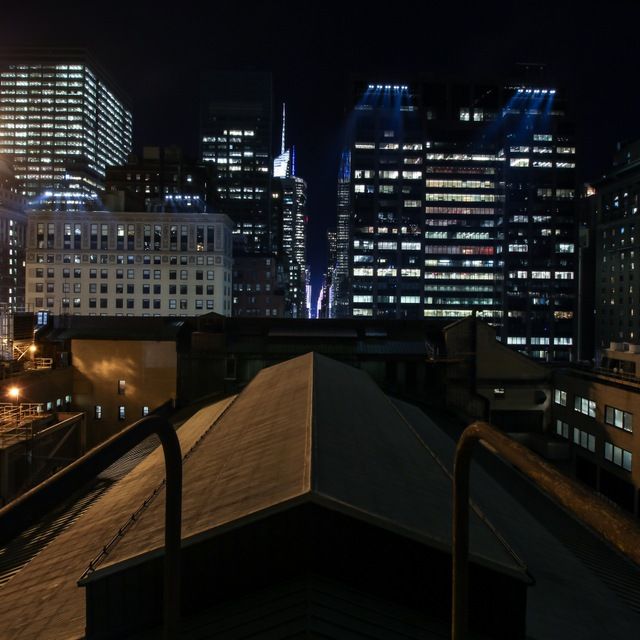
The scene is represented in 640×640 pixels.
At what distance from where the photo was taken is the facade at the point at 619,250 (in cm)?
12700

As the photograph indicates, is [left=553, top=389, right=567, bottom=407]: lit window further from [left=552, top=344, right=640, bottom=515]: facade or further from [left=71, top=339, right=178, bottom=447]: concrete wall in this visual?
[left=71, top=339, right=178, bottom=447]: concrete wall

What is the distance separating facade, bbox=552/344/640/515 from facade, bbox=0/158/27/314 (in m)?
152

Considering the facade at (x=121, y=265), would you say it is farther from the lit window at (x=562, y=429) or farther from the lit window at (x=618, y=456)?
the lit window at (x=618, y=456)

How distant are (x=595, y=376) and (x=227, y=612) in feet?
150

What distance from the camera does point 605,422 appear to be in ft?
142

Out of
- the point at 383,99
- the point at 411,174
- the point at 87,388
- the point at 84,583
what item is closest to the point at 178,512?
the point at 84,583

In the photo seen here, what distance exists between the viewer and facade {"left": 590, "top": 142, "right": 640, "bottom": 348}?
12700 centimetres

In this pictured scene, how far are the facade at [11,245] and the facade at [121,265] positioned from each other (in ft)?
203

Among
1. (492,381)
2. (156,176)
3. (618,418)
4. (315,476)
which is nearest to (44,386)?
(315,476)

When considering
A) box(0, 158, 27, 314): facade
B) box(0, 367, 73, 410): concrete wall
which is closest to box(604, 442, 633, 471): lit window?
box(0, 367, 73, 410): concrete wall

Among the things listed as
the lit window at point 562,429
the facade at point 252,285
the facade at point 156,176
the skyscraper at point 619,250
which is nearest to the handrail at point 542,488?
the lit window at point 562,429

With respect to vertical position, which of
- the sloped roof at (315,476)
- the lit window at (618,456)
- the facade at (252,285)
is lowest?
the lit window at (618,456)

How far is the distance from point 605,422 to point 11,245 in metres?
172

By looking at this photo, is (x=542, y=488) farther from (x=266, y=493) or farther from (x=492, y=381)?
(x=492, y=381)
